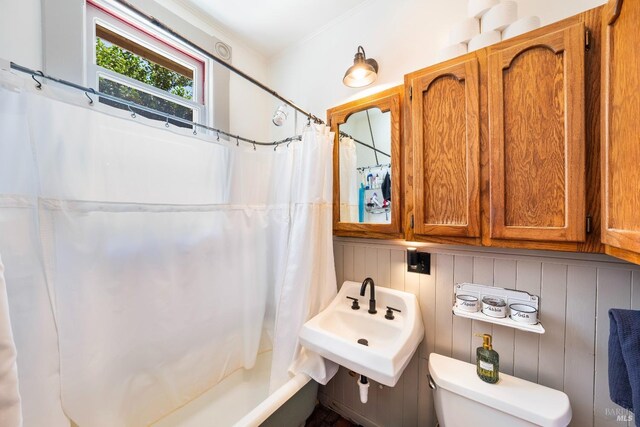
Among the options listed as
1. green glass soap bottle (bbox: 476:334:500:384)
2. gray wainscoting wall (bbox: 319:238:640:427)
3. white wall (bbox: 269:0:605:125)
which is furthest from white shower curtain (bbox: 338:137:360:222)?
green glass soap bottle (bbox: 476:334:500:384)

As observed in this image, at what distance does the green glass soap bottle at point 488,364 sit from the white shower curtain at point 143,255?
0.71 m

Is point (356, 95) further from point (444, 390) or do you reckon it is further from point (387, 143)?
point (444, 390)

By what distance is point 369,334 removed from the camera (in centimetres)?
123

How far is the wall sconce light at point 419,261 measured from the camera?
1197mm

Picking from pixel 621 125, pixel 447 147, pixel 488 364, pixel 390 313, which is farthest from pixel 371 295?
pixel 621 125

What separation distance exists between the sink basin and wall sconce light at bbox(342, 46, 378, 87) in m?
1.21

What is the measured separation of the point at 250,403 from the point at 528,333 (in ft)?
4.82

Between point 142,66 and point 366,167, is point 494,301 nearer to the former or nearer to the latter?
point 366,167

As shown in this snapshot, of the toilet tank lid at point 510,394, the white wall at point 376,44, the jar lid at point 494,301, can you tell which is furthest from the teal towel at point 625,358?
the white wall at point 376,44

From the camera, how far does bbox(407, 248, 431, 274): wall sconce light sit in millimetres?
1197

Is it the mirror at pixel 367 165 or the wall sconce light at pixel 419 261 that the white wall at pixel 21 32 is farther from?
the wall sconce light at pixel 419 261

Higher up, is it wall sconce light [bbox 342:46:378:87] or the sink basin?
wall sconce light [bbox 342:46:378:87]

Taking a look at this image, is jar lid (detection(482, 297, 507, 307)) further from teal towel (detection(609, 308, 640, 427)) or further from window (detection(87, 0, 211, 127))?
window (detection(87, 0, 211, 127))

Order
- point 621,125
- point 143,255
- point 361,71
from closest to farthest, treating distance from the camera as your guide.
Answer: point 621,125 < point 143,255 < point 361,71
